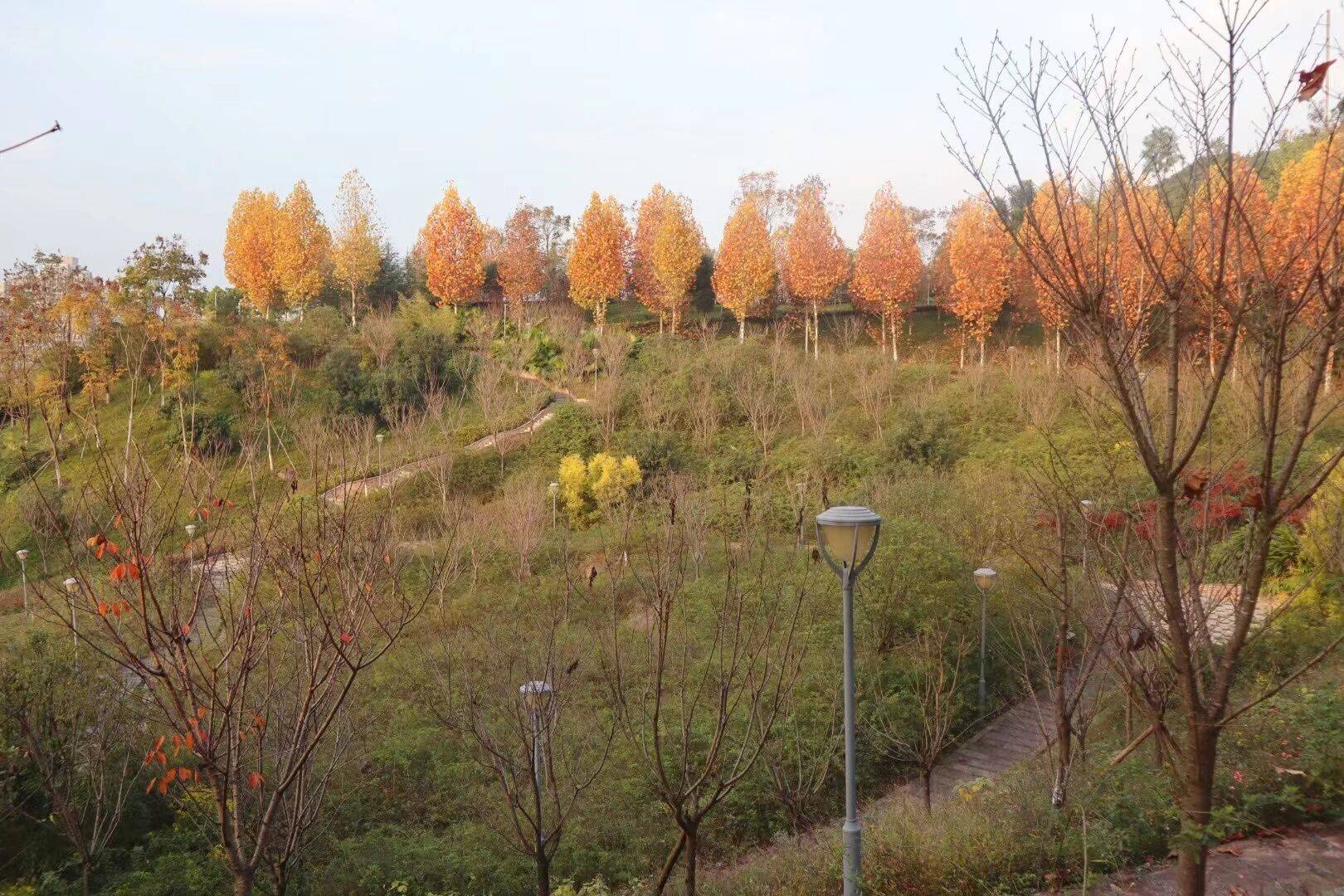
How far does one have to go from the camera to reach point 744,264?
31.7 m

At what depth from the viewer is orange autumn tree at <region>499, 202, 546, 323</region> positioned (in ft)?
115

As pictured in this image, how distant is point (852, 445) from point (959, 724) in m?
11.0

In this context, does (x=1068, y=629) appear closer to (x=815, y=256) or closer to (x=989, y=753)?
(x=989, y=753)

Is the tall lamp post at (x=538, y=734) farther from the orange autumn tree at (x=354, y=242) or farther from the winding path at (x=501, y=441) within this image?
the orange autumn tree at (x=354, y=242)

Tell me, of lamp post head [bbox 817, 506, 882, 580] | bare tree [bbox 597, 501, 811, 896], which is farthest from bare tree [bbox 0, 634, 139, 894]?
lamp post head [bbox 817, 506, 882, 580]

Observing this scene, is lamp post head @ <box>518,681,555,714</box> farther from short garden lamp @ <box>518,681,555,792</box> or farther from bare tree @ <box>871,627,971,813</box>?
bare tree @ <box>871,627,971,813</box>

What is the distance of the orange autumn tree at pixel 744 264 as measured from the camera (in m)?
31.7

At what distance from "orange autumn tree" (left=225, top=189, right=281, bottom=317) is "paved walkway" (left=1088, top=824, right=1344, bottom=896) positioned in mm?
35018

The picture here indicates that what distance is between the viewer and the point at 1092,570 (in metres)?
6.14

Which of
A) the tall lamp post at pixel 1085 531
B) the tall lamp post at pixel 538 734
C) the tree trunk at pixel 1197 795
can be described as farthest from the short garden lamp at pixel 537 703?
the tree trunk at pixel 1197 795

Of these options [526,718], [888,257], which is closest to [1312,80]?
[526,718]

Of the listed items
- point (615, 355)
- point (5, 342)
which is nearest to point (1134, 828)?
point (615, 355)

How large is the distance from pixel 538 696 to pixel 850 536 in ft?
7.37

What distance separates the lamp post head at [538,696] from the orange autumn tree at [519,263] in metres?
27.2
